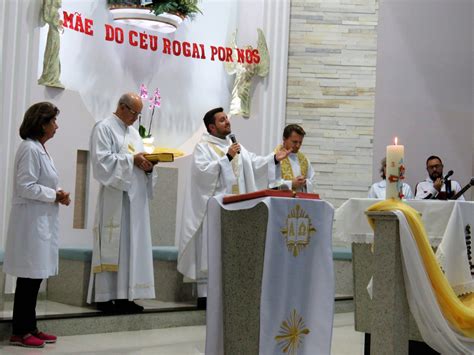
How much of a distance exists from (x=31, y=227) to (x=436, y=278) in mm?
2893

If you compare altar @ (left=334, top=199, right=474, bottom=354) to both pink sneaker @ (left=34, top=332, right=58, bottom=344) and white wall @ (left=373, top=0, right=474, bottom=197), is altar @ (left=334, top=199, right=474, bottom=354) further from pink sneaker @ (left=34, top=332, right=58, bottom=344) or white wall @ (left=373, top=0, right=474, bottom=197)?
white wall @ (left=373, top=0, right=474, bottom=197)

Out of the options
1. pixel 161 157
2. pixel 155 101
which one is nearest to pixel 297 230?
pixel 161 157

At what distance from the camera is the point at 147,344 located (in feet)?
20.7

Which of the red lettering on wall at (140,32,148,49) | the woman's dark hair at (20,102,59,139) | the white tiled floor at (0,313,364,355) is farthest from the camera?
the red lettering on wall at (140,32,148,49)

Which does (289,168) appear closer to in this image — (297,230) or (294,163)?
(294,163)

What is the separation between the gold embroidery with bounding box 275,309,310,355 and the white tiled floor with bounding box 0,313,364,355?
1.71 m

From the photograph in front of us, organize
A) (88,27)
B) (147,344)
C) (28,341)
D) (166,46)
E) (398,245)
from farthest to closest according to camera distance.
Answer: (166,46) < (88,27) < (147,344) < (28,341) < (398,245)

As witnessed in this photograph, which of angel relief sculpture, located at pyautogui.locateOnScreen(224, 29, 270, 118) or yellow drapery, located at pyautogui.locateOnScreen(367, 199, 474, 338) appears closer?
yellow drapery, located at pyautogui.locateOnScreen(367, 199, 474, 338)

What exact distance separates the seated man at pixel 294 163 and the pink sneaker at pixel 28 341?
3.06 m

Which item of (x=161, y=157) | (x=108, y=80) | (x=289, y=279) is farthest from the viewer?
(x=108, y=80)

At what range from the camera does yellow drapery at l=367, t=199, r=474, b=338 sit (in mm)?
4285

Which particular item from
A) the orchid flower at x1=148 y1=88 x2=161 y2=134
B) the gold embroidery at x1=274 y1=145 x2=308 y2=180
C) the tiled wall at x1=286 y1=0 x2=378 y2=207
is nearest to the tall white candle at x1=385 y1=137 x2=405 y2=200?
the gold embroidery at x1=274 y1=145 x2=308 y2=180

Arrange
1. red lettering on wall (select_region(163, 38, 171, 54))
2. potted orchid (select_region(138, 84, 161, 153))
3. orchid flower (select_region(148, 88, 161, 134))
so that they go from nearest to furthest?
potted orchid (select_region(138, 84, 161, 153)), orchid flower (select_region(148, 88, 161, 134)), red lettering on wall (select_region(163, 38, 171, 54))

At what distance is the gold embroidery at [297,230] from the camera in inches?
171
